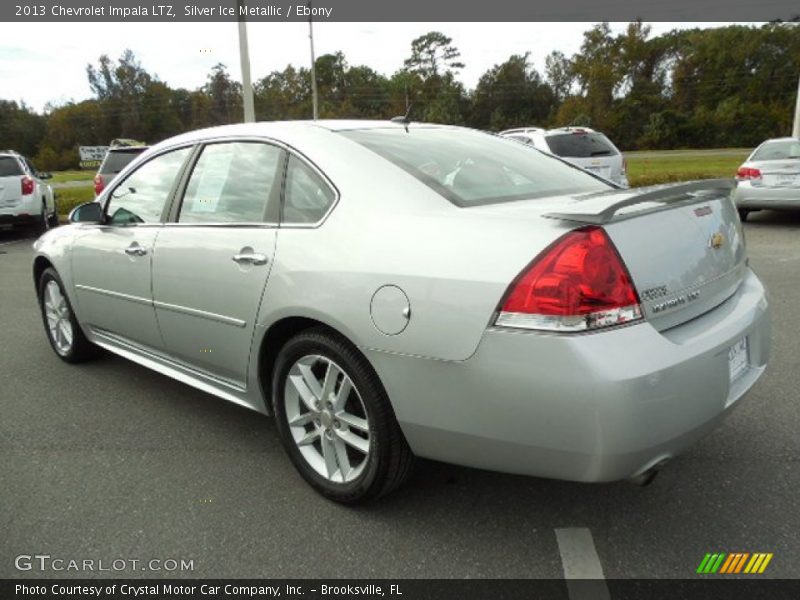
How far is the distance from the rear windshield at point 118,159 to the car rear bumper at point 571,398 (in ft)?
40.3

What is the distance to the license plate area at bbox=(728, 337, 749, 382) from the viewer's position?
228 cm

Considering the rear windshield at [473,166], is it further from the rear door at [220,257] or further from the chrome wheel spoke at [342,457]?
the chrome wheel spoke at [342,457]

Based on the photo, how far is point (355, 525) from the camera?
2.53 m

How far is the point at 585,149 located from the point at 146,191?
9040mm

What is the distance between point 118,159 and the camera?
13.2 meters

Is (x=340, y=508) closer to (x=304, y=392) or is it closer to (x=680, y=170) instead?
(x=304, y=392)

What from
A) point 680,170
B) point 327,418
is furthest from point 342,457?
point 680,170

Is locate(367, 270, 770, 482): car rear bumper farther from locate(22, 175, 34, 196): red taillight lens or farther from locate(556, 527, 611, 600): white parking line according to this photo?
locate(22, 175, 34, 196): red taillight lens

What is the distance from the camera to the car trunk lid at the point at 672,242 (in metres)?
2.06

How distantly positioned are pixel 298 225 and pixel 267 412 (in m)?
0.88

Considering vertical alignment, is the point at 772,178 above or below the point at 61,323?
above

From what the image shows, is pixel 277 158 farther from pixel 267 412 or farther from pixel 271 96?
pixel 271 96

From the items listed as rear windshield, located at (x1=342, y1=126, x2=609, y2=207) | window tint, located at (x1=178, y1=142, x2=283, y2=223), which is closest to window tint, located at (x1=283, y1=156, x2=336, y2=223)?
window tint, located at (x1=178, y1=142, x2=283, y2=223)

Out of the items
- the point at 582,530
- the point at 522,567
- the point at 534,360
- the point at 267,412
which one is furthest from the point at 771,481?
the point at 267,412
